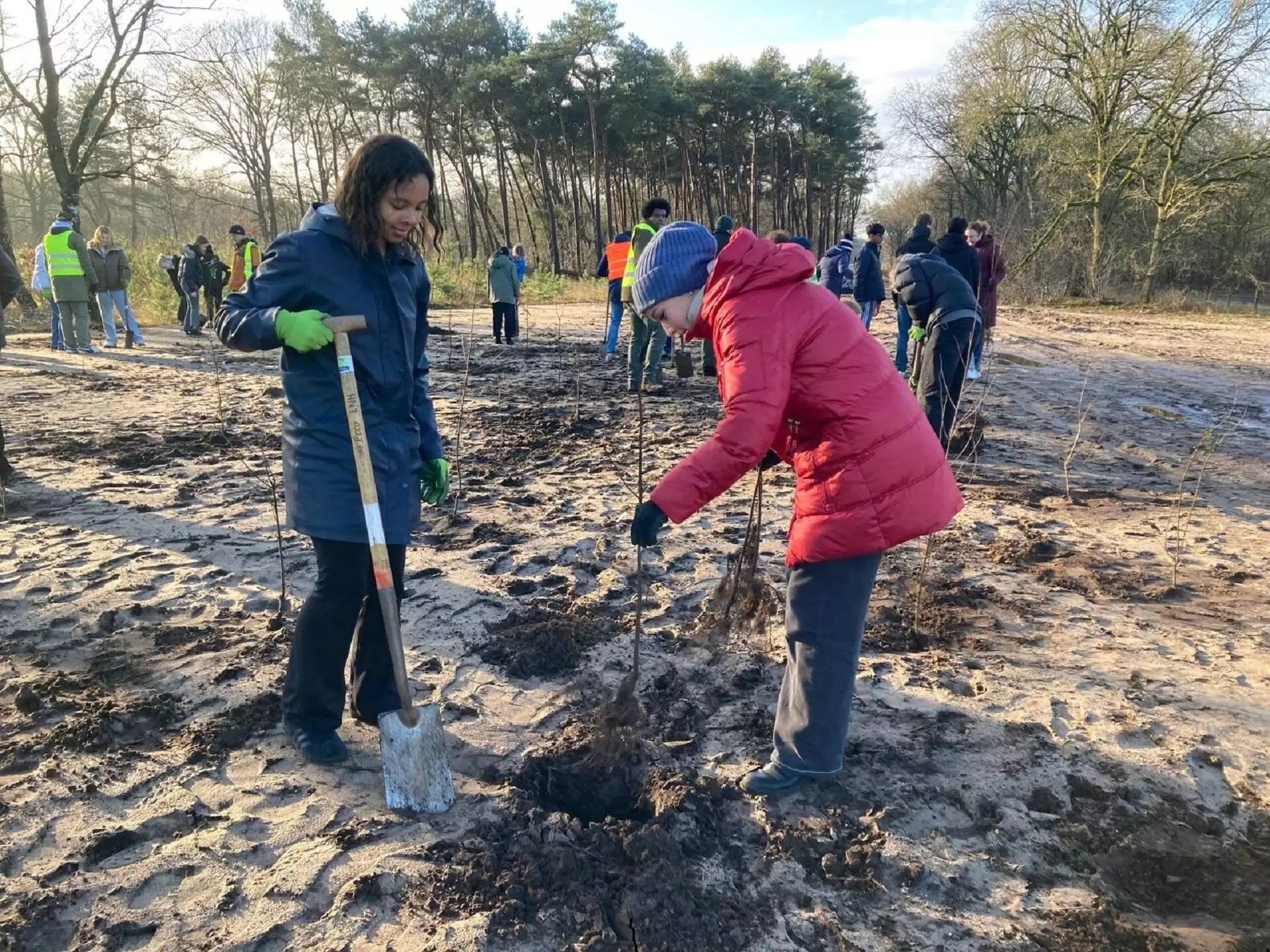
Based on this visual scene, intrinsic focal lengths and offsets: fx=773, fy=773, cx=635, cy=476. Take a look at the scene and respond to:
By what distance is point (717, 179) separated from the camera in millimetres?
37188

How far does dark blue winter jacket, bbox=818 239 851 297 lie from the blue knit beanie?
317 inches

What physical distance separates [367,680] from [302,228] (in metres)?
1.50

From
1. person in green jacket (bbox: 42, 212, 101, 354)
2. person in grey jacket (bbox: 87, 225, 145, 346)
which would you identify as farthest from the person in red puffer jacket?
person in grey jacket (bbox: 87, 225, 145, 346)

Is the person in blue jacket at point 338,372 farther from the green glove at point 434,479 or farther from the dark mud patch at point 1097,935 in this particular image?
the dark mud patch at point 1097,935

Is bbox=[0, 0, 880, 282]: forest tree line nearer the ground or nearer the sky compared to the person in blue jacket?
nearer the sky

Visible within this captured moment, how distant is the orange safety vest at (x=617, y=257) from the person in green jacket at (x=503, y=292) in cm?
287

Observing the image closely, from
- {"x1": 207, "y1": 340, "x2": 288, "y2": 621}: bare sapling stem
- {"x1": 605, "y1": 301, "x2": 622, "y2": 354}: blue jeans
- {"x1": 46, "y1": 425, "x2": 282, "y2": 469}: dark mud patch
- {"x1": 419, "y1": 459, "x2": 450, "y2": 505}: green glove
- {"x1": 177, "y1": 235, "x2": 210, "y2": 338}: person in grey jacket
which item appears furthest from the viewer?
{"x1": 177, "y1": 235, "x2": 210, "y2": 338}: person in grey jacket

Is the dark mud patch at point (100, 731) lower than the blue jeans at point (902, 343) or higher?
lower

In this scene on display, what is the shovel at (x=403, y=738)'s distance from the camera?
88.8 inches

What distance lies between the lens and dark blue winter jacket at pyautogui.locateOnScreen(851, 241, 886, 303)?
9758 millimetres

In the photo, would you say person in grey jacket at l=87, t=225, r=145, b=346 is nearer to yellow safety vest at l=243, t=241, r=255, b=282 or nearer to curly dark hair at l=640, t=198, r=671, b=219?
yellow safety vest at l=243, t=241, r=255, b=282

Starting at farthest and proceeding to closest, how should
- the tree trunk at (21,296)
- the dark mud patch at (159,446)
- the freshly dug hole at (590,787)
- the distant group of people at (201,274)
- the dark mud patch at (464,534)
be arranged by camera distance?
the tree trunk at (21,296)
the distant group of people at (201,274)
the dark mud patch at (159,446)
the dark mud patch at (464,534)
the freshly dug hole at (590,787)

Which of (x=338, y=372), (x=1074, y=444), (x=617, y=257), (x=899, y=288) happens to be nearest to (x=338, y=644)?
(x=338, y=372)

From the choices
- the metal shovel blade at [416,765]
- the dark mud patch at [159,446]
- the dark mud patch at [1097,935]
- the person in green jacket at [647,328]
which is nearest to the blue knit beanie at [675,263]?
the metal shovel blade at [416,765]
